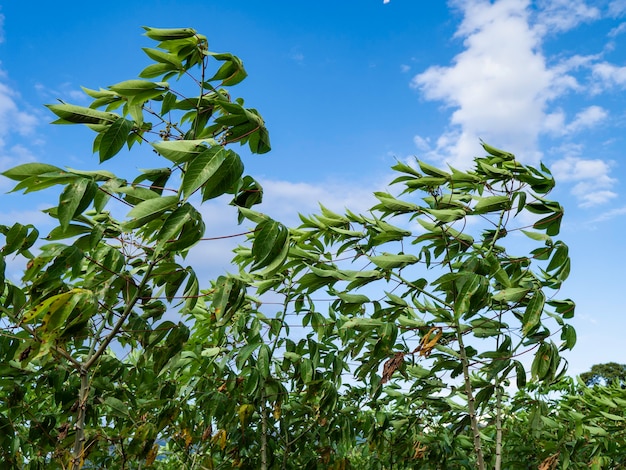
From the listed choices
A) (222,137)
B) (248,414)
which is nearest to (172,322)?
(222,137)

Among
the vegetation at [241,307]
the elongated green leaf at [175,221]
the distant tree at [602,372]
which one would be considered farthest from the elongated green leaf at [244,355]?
the distant tree at [602,372]

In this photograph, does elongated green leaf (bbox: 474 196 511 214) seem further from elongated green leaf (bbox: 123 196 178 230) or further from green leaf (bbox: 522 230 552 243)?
elongated green leaf (bbox: 123 196 178 230)

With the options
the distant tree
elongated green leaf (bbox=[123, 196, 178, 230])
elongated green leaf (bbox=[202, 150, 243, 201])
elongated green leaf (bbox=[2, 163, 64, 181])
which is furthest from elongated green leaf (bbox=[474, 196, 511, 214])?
the distant tree

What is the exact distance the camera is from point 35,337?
1624 millimetres

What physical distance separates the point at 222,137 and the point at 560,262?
1575 millimetres

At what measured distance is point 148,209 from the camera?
140 cm

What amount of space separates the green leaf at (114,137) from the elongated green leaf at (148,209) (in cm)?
31

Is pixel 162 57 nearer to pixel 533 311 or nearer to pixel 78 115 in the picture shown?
pixel 78 115

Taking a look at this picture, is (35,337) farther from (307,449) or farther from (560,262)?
(307,449)

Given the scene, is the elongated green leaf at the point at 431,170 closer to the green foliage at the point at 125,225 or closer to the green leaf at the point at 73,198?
the green foliage at the point at 125,225

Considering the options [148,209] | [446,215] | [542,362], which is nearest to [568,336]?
[542,362]

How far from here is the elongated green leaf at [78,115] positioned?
167cm

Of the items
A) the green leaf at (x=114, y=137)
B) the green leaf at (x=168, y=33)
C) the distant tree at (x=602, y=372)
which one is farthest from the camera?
the distant tree at (x=602, y=372)

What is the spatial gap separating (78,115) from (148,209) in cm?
52
